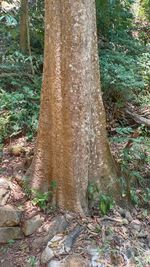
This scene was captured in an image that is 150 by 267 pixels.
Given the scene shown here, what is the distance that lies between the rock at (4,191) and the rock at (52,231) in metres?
0.67

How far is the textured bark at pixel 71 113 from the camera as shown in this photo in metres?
3.87

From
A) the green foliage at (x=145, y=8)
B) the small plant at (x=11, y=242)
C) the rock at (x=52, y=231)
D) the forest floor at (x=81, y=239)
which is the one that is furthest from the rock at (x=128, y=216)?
the green foliage at (x=145, y=8)

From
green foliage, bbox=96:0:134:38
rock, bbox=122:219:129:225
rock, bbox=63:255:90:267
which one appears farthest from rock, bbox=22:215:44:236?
green foliage, bbox=96:0:134:38

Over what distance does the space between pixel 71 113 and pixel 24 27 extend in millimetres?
4317

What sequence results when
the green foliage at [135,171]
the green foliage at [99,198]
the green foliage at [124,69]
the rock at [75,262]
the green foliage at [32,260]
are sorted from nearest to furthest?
1. the rock at [75,262]
2. the green foliage at [32,260]
3. the green foliage at [99,198]
4. the green foliage at [135,171]
5. the green foliage at [124,69]

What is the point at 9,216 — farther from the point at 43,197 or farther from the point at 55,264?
the point at 55,264

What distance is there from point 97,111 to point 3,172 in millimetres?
1644

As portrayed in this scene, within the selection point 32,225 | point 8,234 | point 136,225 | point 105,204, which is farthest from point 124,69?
point 8,234

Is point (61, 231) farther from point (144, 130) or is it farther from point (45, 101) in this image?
point (144, 130)

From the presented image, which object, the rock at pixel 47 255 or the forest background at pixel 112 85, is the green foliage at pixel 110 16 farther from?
the rock at pixel 47 255

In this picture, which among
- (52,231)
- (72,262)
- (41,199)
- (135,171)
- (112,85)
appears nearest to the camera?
(72,262)

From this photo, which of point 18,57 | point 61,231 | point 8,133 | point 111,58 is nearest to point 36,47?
point 18,57

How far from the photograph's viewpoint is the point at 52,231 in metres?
4.07

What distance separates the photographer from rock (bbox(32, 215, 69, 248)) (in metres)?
4.03
